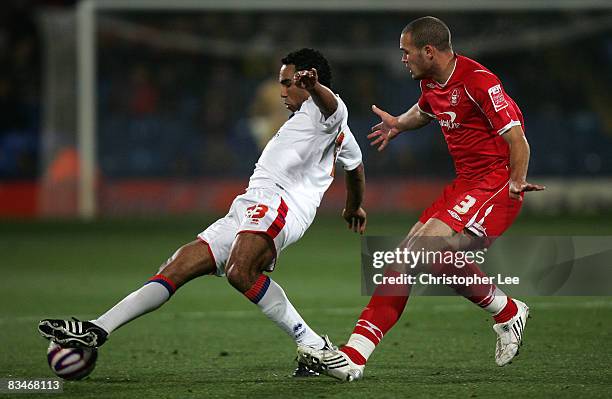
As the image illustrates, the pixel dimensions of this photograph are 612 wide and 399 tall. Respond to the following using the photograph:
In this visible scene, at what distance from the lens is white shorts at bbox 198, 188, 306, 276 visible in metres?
6.19

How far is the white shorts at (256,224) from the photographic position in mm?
6191

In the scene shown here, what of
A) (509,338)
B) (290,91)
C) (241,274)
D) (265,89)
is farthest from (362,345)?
(265,89)

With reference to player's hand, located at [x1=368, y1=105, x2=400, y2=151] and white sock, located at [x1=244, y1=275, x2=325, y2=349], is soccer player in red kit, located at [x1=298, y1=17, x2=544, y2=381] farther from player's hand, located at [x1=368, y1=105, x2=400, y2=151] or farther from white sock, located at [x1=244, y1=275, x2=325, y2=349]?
player's hand, located at [x1=368, y1=105, x2=400, y2=151]

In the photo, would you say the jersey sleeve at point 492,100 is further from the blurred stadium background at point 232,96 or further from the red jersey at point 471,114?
the blurred stadium background at point 232,96

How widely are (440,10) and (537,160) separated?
3604mm

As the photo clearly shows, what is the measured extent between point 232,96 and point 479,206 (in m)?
15.6

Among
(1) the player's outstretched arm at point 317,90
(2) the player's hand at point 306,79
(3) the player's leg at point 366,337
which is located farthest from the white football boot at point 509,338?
(2) the player's hand at point 306,79

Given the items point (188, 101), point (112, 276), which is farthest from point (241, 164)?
point (112, 276)

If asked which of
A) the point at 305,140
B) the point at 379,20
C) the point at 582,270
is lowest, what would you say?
the point at 582,270

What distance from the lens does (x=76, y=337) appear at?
584cm

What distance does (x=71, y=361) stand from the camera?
5824 millimetres

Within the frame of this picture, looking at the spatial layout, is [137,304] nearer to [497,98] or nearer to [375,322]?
[375,322]

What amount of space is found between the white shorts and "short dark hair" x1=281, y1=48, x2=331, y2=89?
0.73 meters

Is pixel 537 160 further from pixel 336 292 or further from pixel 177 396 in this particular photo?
pixel 177 396
